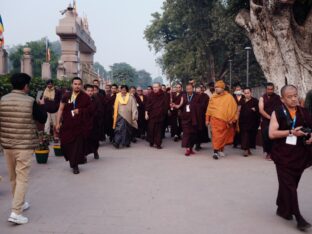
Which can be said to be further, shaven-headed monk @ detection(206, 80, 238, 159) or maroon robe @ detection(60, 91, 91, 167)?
shaven-headed monk @ detection(206, 80, 238, 159)

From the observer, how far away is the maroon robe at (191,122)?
9.48m

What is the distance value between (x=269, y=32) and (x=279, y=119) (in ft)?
29.4

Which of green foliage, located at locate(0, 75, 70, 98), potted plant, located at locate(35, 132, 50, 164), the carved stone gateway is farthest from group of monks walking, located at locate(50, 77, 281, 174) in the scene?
the carved stone gateway

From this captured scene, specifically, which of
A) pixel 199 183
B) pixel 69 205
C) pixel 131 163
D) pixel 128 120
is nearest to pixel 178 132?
pixel 128 120

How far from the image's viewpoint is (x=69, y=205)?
509 cm

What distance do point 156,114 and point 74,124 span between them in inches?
160

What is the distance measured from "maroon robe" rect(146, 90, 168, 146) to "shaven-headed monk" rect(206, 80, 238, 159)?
2.04 metres

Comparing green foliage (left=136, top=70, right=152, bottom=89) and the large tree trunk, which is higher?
green foliage (left=136, top=70, right=152, bottom=89)

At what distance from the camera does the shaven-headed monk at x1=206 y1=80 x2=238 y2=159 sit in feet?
29.3

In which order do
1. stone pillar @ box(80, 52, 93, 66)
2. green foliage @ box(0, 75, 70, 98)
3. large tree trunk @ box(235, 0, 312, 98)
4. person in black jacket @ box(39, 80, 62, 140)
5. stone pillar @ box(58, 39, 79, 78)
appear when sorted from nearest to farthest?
1. person in black jacket @ box(39, 80, 62, 140)
2. green foliage @ box(0, 75, 70, 98)
3. large tree trunk @ box(235, 0, 312, 98)
4. stone pillar @ box(58, 39, 79, 78)
5. stone pillar @ box(80, 52, 93, 66)

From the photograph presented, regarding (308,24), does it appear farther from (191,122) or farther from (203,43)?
(203,43)

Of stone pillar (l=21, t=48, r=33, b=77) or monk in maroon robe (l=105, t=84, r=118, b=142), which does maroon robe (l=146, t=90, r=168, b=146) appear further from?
stone pillar (l=21, t=48, r=33, b=77)

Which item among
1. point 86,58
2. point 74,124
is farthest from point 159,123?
point 86,58

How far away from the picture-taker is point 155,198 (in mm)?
5430
